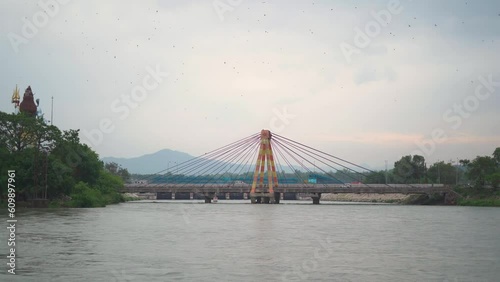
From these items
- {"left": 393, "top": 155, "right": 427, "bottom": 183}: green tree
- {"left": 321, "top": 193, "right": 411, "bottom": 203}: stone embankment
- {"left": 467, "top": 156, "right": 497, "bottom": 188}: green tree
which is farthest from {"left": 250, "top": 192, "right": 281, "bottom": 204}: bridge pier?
{"left": 393, "top": 155, "right": 427, "bottom": 183}: green tree

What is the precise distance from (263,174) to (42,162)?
54.2 metres

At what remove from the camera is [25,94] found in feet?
356

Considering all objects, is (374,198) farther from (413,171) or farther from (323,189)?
(323,189)

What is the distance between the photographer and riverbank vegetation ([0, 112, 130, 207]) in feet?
253

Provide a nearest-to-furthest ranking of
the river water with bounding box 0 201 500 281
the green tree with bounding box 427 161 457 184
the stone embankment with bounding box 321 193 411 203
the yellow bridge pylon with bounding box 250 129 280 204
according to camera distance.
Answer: the river water with bounding box 0 201 500 281
the yellow bridge pylon with bounding box 250 129 280 204
the stone embankment with bounding box 321 193 411 203
the green tree with bounding box 427 161 457 184

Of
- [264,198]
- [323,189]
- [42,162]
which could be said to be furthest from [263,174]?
[42,162]

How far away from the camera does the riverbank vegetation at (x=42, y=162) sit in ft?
253

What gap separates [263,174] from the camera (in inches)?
4850

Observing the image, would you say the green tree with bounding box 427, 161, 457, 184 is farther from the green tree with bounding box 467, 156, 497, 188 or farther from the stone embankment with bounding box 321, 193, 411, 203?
the green tree with bounding box 467, 156, 497, 188

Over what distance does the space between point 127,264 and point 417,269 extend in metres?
13.7

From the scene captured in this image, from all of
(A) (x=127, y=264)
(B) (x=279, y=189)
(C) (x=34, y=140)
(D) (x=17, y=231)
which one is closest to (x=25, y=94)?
(C) (x=34, y=140)

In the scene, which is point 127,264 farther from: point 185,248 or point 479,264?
point 479,264

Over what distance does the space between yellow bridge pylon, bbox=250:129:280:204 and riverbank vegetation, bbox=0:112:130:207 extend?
37824mm

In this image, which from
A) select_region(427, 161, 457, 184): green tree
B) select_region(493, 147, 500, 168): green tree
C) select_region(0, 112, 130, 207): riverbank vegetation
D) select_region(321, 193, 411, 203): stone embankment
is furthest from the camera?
select_region(427, 161, 457, 184): green tree
